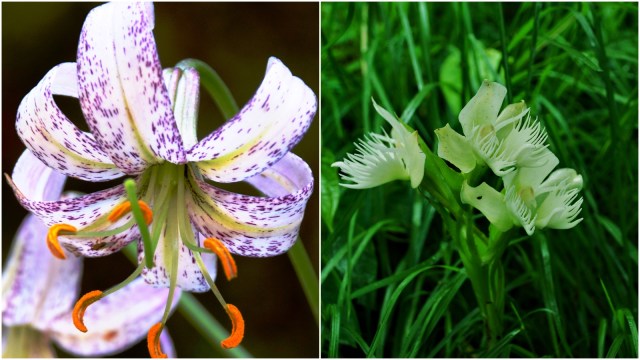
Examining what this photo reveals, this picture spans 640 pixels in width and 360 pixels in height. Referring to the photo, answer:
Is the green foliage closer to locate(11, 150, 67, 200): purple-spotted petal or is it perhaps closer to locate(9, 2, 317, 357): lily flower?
locate(9, 2, 317, 357): lily flower

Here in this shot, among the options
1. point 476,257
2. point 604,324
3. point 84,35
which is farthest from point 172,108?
point 604,324

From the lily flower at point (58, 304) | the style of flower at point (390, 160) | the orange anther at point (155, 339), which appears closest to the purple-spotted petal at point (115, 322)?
the lily flower at point (58, 304)

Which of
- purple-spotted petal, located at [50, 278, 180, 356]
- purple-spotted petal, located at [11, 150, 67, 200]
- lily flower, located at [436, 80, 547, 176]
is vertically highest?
lily flower, located at [436, 80, 547, 176]

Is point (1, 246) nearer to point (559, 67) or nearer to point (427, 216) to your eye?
point (427, 216)

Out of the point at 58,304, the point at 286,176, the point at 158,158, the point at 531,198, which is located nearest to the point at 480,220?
the point at 531,198

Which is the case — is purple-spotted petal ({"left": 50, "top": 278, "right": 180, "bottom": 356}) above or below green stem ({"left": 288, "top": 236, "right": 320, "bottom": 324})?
below

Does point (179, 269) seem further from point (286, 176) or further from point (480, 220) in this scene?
point (480, 220)

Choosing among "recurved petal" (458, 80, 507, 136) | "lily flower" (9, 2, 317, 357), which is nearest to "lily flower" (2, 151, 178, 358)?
"lily flower" (9, 2, 317, 357)
